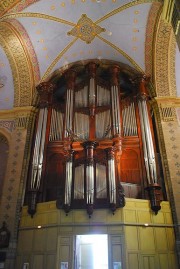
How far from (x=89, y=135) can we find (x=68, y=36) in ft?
13.2

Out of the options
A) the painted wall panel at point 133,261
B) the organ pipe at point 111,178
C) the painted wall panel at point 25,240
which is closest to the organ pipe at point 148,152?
the organ pipe at point 111,178

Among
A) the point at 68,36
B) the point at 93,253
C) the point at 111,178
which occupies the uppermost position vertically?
the point at 68,36

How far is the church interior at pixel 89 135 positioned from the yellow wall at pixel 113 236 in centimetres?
3

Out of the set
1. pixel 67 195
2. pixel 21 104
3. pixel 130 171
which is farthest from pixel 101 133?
pixel 21 104

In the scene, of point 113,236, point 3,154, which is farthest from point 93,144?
point 3,154

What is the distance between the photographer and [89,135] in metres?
9.07

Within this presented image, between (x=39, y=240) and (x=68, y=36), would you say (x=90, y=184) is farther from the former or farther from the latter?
(x=68, y=36)

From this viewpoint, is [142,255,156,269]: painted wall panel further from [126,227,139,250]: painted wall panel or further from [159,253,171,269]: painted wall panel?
[126,227,139,250]: painted wall panel

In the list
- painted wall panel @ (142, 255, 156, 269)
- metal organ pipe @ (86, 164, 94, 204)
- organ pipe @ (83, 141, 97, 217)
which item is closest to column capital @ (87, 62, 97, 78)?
organ pipe @ (83, 141, 97, 217)

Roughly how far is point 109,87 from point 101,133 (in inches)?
90.3

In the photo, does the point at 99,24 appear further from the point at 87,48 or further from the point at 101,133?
the point at 101,133

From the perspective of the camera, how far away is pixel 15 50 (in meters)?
9.88

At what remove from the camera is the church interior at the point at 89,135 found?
7.00 m

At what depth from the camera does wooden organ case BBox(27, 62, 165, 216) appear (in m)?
7.23
